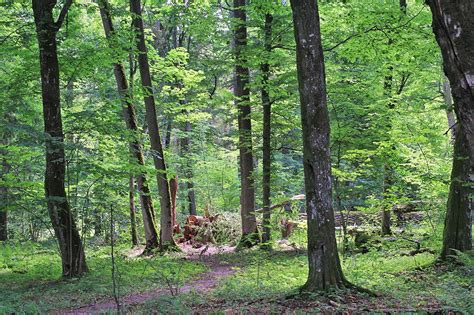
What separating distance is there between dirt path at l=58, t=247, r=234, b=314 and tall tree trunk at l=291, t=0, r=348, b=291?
242 centimetres

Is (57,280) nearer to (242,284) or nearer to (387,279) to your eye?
(242,284)

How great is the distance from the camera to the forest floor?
525 centimetres

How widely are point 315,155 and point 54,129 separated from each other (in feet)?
19.4

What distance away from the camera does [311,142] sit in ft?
19.4

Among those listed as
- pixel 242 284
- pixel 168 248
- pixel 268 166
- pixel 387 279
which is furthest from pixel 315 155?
pixel 168 248

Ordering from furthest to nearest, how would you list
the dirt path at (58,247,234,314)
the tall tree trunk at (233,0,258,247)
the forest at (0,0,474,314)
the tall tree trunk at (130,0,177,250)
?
the tall tree trunk at (130,0,177,250) < the tall tree trunk at (233,0,258,247) < the dirt path at (58,247,234,314) < the forest at (0,0,474,314)

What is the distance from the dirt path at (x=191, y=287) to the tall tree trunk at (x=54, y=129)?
2.16 m

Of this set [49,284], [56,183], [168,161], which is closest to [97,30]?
[168,161]

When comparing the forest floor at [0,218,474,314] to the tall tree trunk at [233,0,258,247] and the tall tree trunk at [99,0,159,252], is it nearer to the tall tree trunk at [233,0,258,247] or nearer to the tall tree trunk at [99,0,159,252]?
the tall tree trunk at [99,0,159,252]

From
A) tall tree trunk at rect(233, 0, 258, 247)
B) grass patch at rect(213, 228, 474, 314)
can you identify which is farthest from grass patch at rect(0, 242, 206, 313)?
tall tree trunk at rect(233, 0, 258, 247)

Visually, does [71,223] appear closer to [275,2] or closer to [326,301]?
[326,301]

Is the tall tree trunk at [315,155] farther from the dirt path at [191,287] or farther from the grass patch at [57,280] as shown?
the dirt path at [191,287]

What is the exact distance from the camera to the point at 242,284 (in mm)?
7969

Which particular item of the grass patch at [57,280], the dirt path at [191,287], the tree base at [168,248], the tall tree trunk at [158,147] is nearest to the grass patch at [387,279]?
the dirt path at [191,287]
